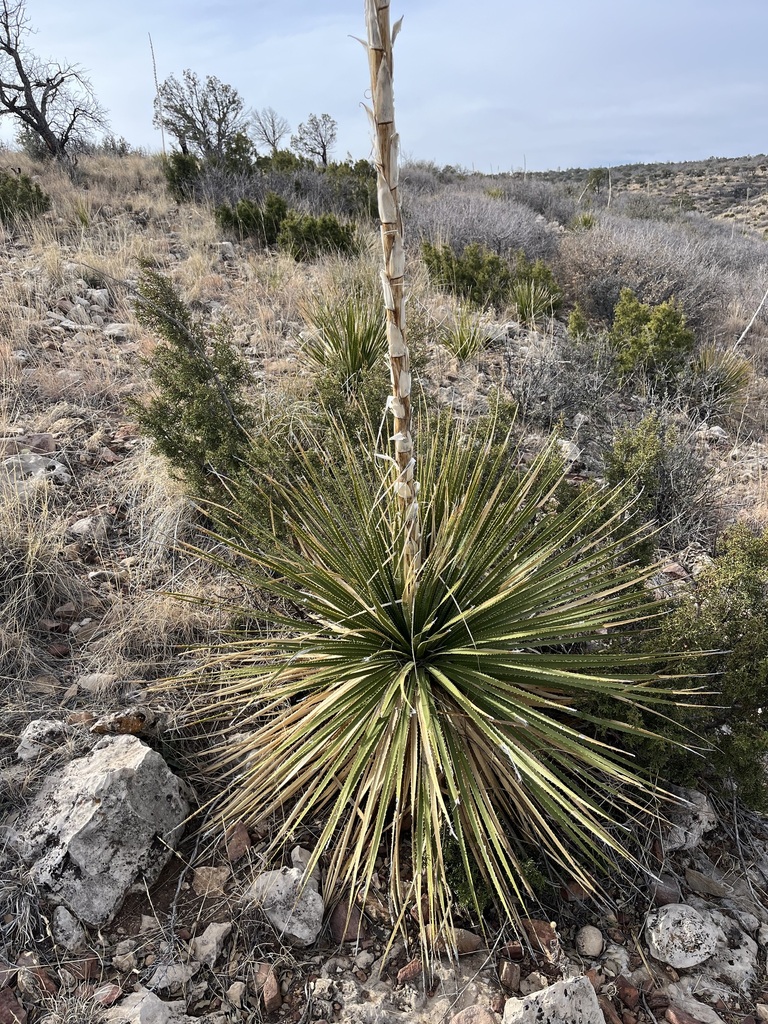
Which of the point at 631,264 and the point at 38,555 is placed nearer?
the point at 38,555

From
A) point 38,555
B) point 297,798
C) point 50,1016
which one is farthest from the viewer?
point 38,555

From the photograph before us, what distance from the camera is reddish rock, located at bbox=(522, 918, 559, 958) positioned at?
1.97 meters

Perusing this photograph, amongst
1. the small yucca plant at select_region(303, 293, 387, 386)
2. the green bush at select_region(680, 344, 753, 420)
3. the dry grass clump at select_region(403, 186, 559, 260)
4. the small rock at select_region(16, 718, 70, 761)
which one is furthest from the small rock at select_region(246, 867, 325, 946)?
the dry grass clump at select_region(403, 186, 559, 260)

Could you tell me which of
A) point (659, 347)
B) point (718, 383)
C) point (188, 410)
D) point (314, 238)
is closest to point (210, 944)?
point (188, 410)

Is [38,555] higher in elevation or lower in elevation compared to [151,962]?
higher

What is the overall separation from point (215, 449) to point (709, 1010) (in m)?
3.18

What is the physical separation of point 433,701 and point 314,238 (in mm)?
7851

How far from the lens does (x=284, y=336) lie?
621 cm

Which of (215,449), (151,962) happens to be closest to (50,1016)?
(151,962)

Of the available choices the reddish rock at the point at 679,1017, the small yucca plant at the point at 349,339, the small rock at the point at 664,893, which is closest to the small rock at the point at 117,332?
the small yucca plant at the point at 349,339

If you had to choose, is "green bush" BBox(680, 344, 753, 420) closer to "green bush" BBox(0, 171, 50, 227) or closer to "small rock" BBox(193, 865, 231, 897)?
"small rock" BBox(193, 865, 231, 897)

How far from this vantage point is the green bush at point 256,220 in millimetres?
9203

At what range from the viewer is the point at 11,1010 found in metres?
1.76

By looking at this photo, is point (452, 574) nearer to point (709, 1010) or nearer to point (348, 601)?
point (348, 601)
